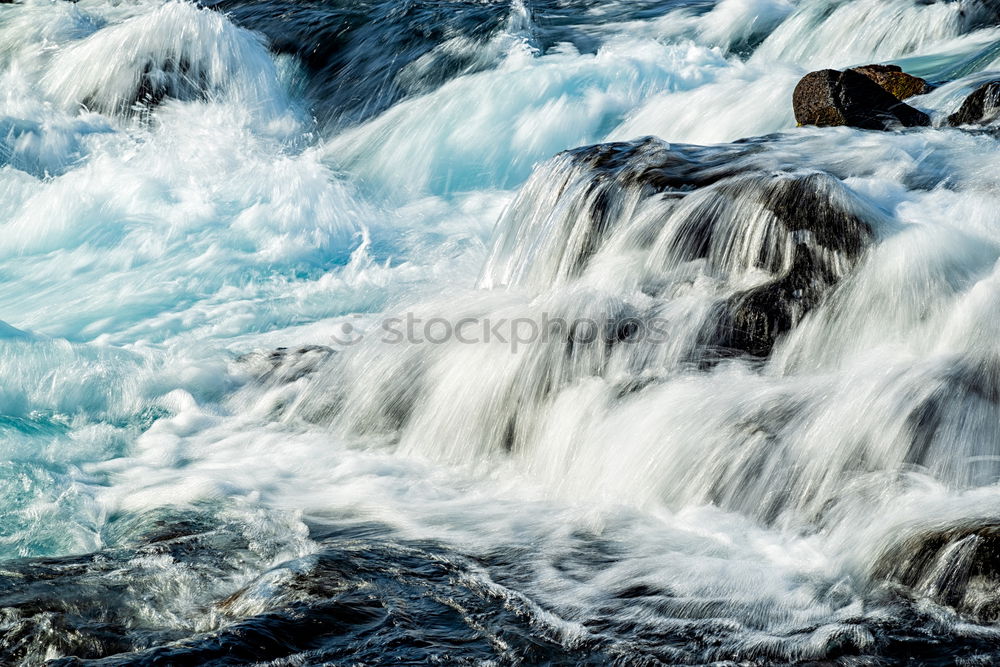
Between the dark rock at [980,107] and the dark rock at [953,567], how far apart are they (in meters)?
4.98

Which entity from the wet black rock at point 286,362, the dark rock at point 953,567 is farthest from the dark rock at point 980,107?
the wet black rock at point 286,362

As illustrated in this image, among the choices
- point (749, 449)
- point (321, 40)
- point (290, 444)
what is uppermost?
point (321, 40)

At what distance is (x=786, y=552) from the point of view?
423 cm

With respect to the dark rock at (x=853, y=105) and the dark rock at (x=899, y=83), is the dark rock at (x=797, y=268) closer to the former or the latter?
the dark rock at (x=853, y=105)

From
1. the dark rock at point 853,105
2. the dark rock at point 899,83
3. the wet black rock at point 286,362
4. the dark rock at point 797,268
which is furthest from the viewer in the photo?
the dark rock at point 899,83

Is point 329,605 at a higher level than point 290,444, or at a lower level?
higher

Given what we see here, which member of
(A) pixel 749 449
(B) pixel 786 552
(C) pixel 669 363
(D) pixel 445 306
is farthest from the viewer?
(D) pixel 445 306

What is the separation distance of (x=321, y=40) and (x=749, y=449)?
11478mm

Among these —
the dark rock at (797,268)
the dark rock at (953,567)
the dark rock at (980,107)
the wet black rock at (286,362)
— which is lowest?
the wet black rock at (286,362)

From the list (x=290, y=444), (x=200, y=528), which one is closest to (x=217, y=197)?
(x=290, y=444)

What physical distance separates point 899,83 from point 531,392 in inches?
223

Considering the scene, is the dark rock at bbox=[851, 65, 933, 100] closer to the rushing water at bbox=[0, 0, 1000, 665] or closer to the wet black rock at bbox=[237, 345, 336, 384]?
the rushing water at bbox=[0, 0, 1000, 665]

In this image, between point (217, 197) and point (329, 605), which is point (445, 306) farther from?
point (217, 197)

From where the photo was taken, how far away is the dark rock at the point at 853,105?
8031 mm
